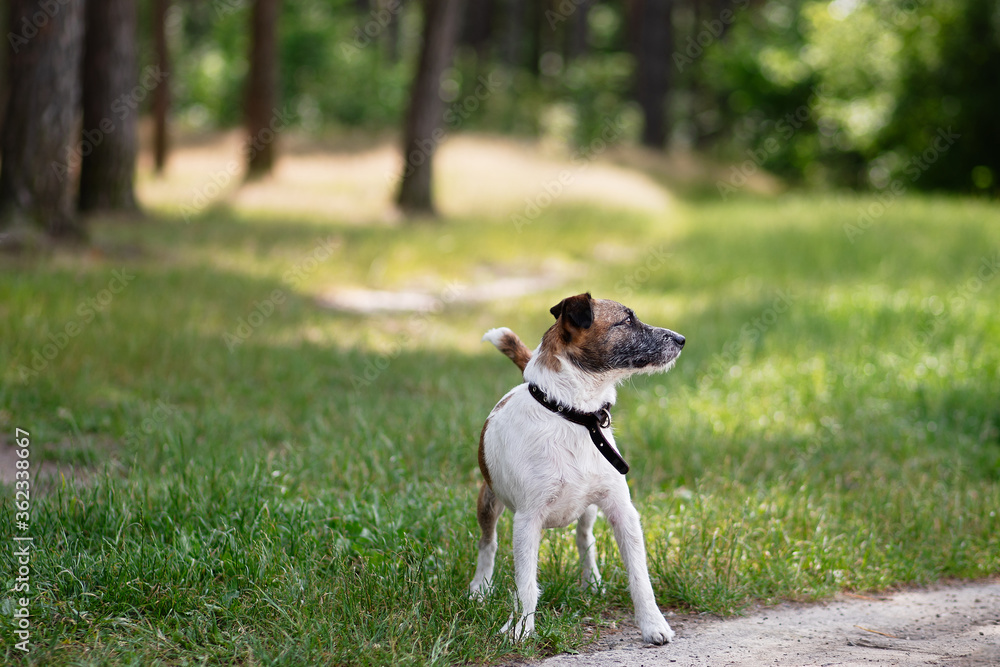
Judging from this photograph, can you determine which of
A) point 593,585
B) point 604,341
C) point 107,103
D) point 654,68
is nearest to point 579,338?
point 604,341

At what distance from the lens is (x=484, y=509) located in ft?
13.7

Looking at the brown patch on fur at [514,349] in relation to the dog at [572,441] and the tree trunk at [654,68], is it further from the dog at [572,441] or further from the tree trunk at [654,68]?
the tree trunk at [654,68]

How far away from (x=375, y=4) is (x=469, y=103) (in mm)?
14172

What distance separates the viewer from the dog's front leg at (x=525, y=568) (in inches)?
147

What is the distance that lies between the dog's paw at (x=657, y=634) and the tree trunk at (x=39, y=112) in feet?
27.9

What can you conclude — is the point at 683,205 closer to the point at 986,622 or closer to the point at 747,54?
the point at 747,54

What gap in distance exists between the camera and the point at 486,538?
4.18 meters

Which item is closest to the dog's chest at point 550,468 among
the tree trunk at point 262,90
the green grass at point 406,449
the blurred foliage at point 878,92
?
the green grass at point 406,449

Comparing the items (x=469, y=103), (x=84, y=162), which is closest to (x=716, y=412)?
(x=84, y=162)

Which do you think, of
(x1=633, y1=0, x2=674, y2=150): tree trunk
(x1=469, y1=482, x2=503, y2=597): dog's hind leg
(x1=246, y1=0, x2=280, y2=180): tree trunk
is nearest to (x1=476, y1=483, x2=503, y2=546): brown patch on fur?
(x1=469, y1=482, x2=503, y2=597): dog's hind leg

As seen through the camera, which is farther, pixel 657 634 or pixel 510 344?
pixel 510 344

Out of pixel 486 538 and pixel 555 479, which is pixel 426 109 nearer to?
pixel 486 538

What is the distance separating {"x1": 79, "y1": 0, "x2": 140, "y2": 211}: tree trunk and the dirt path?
12070 millimetres

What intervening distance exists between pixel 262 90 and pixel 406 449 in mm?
15154
